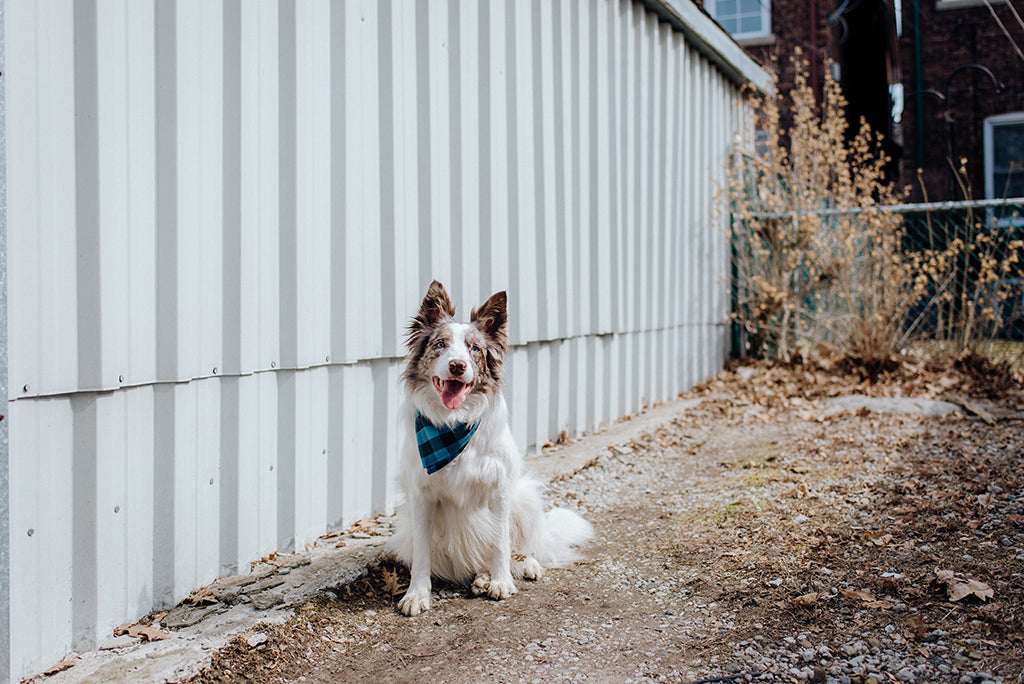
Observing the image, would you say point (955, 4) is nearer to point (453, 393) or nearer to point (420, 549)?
point (453, 393)

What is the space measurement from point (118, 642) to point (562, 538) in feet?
6.45

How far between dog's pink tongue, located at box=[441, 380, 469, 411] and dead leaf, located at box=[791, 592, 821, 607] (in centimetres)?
152

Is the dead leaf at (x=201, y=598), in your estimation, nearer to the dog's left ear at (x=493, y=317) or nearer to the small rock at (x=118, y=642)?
A: the small rock at (x=118, y=642)

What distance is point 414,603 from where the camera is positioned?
3262mm

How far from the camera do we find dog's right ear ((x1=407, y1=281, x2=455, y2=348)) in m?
3.30

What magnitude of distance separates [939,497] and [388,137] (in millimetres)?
3469

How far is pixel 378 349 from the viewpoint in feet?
13.7

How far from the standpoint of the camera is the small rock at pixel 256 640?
110 inches

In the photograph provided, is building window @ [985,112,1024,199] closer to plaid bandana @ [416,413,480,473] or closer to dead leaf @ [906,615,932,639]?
dead leaf @ [906,615,932,639]

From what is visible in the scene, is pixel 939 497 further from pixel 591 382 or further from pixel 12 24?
pixel 12 24

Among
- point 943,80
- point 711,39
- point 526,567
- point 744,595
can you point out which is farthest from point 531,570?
point 943,80

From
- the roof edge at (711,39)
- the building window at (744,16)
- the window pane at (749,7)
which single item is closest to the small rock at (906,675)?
the roof edge at (711,39)

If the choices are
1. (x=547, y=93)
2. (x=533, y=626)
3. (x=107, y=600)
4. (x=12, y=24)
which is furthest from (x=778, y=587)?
(x=547, y=93)

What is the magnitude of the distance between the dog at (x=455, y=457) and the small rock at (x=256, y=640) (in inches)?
24.0
